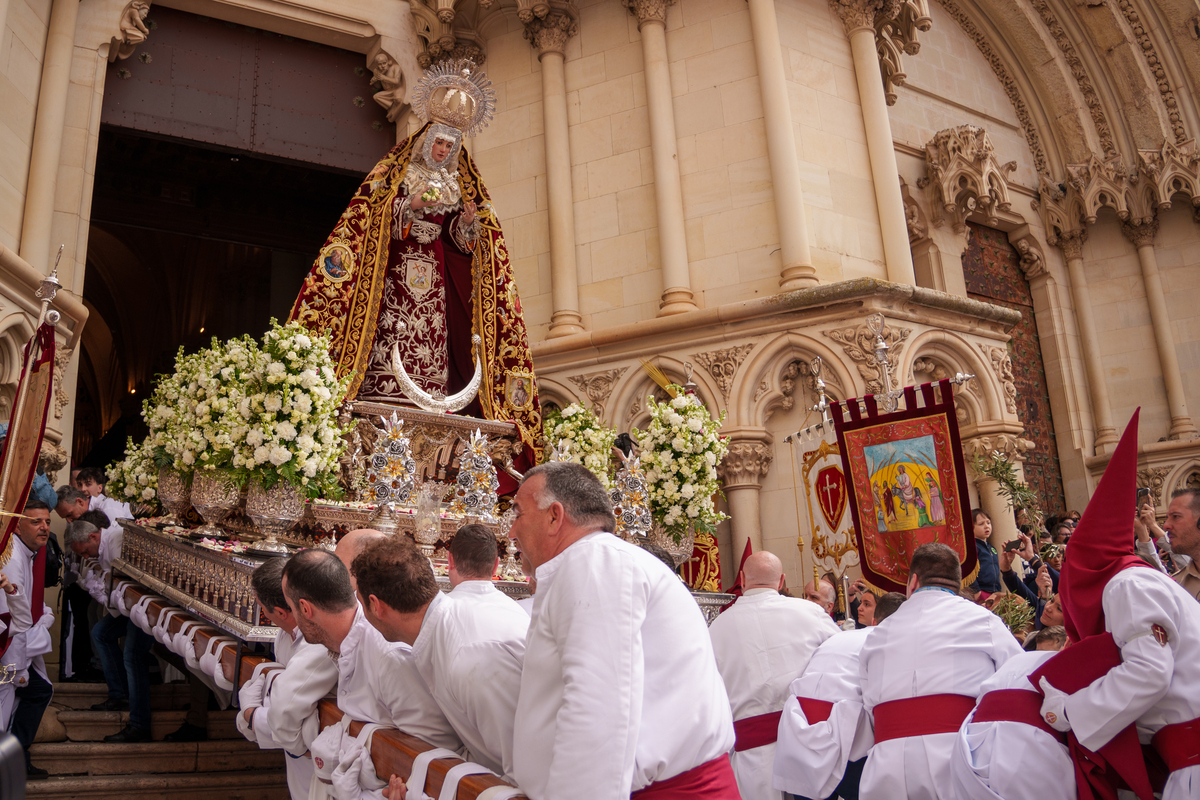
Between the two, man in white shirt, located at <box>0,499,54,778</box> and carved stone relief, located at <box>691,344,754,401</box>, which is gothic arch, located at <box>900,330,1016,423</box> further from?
man in white shirt, located at <box>0,499,54,778</box>

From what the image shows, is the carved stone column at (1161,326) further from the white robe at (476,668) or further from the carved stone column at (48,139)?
the carved stone column at (48,139)

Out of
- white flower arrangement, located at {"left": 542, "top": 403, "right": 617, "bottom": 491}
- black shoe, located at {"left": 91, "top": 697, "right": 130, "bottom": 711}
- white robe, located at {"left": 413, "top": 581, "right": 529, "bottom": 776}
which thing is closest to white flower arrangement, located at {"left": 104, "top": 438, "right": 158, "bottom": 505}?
black shoe, located at {"left": 91, "top": 697, "right": 130, "bottom": 711}

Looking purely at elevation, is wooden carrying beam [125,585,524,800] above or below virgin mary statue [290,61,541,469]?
below

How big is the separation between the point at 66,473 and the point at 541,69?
6.36m

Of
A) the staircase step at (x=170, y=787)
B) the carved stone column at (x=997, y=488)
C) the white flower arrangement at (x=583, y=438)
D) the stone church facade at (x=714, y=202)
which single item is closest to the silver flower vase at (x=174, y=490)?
the staircase step at (x=170, y=787)

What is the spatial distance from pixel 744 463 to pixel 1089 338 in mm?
8296

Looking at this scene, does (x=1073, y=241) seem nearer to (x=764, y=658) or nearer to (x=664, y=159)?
(x=664, y=159)

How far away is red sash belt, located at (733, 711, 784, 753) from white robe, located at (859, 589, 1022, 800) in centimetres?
64

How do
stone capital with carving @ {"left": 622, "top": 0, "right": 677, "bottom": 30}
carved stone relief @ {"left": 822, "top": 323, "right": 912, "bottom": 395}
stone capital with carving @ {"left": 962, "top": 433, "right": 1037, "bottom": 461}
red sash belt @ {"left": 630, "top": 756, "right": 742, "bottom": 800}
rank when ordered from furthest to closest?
stone capital with carving @ {"left": 622, "top": 0, "right": 677, "bottom": 30} < stone capital with carving @ {"left": 962, "top": 433, "right": 1037, "bottom": 461} < carved stone relief @ {"left": 822, "top": 323, "right": 912, "bottom": 395} < red sash belt @ {"left": 630, "top": 756, "right": 742, "bottom": 800}

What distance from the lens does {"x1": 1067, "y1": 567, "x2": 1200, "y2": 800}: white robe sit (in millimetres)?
2863

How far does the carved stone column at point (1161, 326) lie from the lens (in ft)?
44.0

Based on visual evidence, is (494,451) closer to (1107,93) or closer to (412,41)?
(412,41)

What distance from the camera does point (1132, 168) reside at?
47.2ft

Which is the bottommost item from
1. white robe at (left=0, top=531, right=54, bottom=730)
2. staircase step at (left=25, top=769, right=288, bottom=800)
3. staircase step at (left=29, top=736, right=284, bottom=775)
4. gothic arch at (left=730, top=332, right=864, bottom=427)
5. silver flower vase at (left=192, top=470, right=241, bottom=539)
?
staircase step at (left=25, top=769, right=288, bottom=800)
